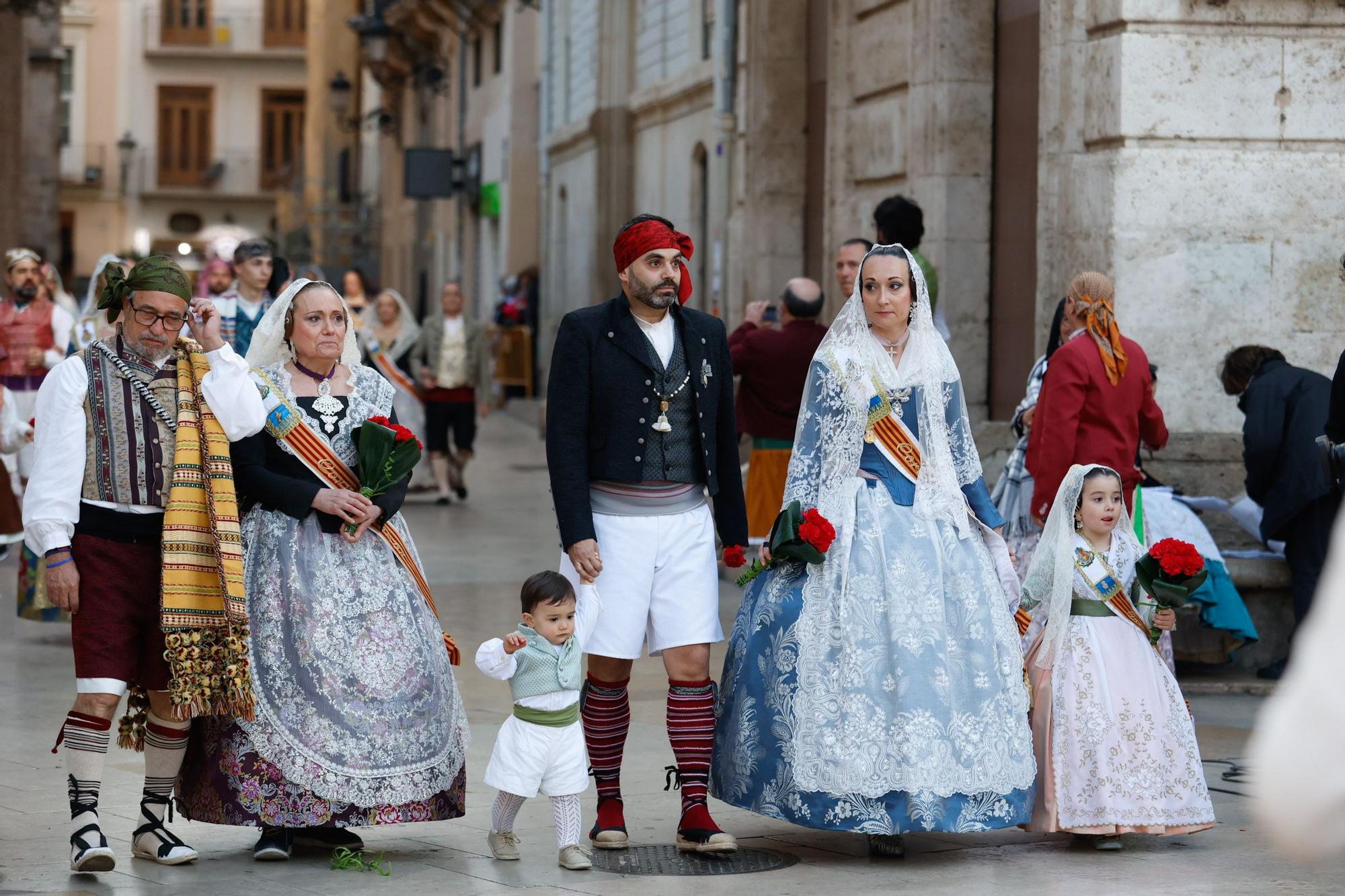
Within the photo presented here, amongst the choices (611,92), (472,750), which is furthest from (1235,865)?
(611,92)

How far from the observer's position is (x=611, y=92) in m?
26.4

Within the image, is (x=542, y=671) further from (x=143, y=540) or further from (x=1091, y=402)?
(x=1091, y=402)

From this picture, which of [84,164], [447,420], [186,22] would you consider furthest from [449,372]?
[186,22]

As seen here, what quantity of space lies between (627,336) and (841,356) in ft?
2.14

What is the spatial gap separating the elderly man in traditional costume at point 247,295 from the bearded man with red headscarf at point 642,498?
3.88 m

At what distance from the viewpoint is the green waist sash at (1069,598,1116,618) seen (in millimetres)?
6590

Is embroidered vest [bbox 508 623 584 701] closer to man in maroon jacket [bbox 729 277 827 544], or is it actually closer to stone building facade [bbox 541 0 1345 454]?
stone building facade [bbox 541 0 1345 454]

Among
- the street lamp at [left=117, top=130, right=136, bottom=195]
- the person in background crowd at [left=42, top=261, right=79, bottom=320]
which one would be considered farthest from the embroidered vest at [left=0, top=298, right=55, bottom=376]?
the street lamp at [left=117, top=130, right=136, bottom=195]

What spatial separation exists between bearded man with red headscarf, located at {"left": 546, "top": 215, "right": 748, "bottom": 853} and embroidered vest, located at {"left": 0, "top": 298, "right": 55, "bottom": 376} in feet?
23.7

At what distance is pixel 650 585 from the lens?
6281 mm

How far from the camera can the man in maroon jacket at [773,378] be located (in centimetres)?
1106

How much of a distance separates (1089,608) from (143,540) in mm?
2854

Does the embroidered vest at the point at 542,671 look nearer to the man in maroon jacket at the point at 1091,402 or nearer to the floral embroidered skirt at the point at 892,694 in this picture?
the floral embroidered skirt at the point at 892,694

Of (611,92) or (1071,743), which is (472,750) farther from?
(611,92)
